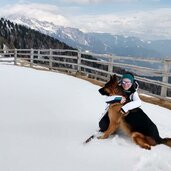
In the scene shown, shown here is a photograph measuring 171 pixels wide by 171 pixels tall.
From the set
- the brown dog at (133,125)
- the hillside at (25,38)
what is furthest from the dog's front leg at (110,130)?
the hillside at (25,38)

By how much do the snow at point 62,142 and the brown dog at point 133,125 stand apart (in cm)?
11

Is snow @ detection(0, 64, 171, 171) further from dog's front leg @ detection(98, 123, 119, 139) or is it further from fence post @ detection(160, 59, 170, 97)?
fence post @ detection(160, 59, 170, 97)

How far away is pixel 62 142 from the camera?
6238 mm

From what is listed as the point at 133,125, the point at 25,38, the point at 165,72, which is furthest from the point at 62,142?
the point at 25,38

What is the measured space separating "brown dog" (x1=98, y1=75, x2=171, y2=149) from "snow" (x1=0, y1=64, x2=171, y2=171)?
0.37 feet

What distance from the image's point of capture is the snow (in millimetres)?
5324

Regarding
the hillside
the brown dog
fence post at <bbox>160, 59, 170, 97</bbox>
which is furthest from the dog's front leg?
the hillside

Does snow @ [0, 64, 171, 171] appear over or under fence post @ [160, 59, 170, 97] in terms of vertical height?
under

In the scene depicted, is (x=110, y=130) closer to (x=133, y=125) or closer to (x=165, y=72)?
(x=133, y=125)

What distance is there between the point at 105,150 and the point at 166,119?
4.00m

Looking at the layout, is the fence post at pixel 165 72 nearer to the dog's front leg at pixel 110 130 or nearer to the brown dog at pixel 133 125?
Result: the brown dog at pixel 133 125

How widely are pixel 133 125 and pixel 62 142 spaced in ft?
3.86

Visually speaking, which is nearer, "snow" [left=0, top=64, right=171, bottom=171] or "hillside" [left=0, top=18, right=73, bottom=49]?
"snow" [left=0, top=64, right=171, bottom=171]

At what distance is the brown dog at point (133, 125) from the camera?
5.84 meters
